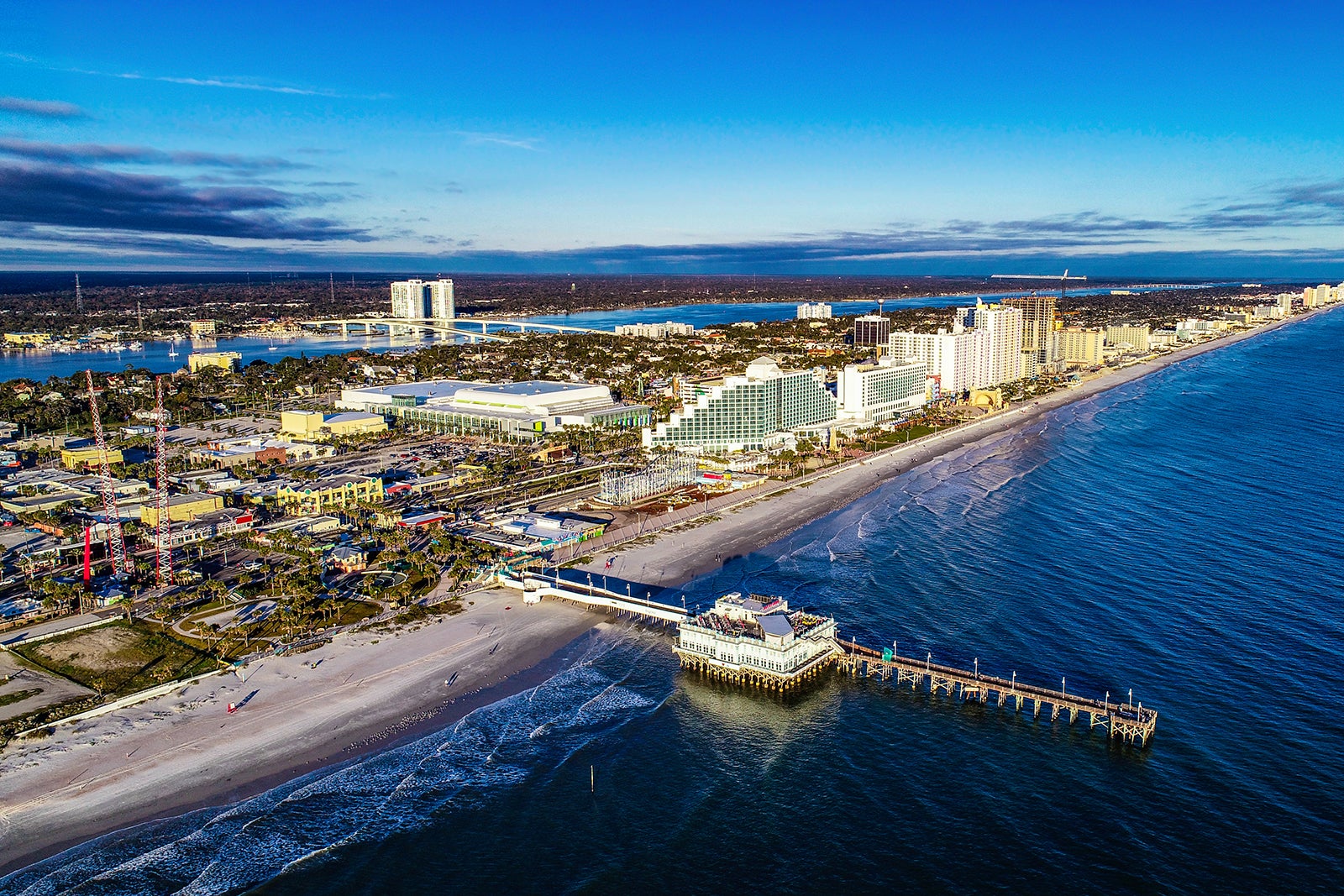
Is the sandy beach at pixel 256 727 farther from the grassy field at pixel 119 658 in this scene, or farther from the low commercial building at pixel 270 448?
the low commercial building at pixel 270 448

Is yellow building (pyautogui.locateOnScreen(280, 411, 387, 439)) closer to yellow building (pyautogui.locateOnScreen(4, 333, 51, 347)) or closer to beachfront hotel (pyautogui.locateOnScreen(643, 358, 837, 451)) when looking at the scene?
beachfront hotel (pyautogui.locateOnScreen(643, 358, 837, 451))

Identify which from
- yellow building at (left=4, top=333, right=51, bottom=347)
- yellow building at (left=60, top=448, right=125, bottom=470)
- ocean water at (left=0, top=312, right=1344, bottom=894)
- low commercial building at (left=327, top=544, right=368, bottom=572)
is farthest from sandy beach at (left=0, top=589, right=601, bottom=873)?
→ yellow building at (left=4, top=333, right=51, bottom=347)

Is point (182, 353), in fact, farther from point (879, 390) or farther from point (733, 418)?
point (879, 390)

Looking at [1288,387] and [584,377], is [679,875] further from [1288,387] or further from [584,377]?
[1288,387]

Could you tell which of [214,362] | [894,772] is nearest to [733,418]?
[894,772]

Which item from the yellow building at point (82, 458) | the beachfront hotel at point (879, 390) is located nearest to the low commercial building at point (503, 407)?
the beachfront hotel at point (879, 390)
